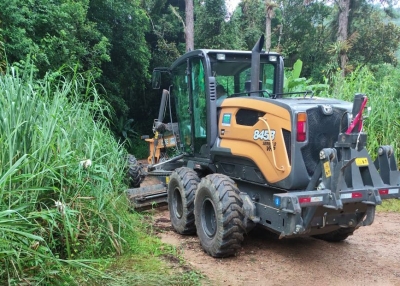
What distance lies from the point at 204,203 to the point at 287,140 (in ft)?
4.20

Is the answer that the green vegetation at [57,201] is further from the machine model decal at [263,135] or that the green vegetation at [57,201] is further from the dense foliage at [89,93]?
the machine model decal at [263,135]

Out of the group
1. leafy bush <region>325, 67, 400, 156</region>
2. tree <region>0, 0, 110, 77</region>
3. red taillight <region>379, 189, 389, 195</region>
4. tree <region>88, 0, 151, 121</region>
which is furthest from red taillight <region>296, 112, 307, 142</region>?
tree <region>88, 0, 151, 121</region>

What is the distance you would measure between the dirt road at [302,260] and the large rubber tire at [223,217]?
0.46 ft

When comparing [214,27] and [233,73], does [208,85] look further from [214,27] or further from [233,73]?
[214,27]

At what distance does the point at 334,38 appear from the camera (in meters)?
20.6

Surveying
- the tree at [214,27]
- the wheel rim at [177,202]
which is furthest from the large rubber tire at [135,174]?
the tree at [214,27]

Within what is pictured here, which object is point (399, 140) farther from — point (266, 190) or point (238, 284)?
point (238, 284)

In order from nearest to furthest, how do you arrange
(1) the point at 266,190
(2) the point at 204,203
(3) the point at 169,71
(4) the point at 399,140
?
(1) the point at 266,190 < (2) the point at 204,203 < (3) the point at 169,71 < (4) the point at 399,140

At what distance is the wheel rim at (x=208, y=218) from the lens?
15.3 ft

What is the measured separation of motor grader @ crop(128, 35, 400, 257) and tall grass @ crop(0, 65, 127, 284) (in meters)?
1.06

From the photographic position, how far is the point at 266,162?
4.20 metres

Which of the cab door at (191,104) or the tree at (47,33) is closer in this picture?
the cab door at (191,104)

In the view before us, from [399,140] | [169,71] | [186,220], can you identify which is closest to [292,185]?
[186,220]

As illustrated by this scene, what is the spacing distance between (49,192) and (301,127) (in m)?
2.37
